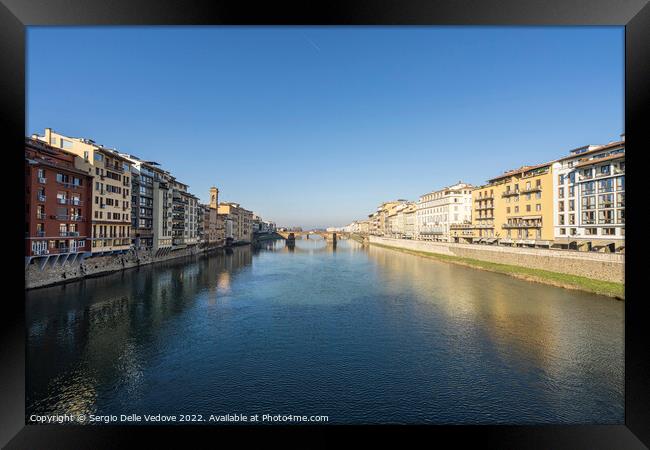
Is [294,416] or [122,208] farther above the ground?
[122,208]

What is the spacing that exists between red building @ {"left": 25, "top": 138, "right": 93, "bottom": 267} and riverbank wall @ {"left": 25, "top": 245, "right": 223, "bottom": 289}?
42cm

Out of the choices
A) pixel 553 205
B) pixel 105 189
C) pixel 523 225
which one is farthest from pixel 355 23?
pixel 523 225

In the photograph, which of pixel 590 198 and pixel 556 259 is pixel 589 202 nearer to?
pixel 590 198

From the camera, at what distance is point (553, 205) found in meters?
24.4

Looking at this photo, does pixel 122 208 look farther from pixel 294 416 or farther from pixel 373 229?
pixel 373 229

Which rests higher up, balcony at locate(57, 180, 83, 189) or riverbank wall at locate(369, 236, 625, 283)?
balcony at locate(57, 180, 83, 189)

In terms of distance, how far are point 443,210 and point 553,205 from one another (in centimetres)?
2184

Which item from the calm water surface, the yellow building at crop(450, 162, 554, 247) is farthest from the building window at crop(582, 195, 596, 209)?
the calm water surface

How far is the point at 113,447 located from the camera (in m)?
2.75

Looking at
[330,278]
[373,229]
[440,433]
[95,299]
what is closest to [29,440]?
[440,433]

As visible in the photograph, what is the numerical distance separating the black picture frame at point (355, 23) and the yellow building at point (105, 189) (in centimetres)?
2096

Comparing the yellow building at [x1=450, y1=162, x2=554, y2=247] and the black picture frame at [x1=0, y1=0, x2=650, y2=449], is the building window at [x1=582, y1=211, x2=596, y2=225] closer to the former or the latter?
the yellow building at [x1=450, y1=162, x2=554, y2=247]

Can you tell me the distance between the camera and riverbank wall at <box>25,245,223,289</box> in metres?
15.7

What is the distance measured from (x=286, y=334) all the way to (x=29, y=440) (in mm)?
8866
